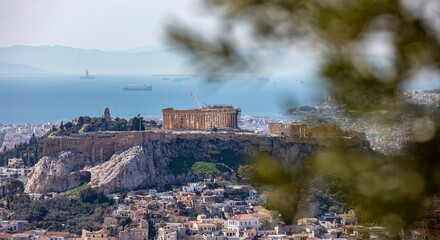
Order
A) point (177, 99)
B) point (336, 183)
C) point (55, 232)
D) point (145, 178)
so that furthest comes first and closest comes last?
point (177, 99) → point (145, 178) → point (55, 232) → point (336, 183)

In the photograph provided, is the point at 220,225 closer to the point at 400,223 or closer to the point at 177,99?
the point at 400,223

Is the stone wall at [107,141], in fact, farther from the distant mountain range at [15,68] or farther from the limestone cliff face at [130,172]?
the distant mountain range at [15,68]

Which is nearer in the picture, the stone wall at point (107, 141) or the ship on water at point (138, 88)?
the stone wall at point (107, 141)

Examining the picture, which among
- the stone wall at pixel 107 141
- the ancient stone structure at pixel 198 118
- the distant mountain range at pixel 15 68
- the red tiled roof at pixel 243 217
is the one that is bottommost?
the red tiled roof at pixel 243 217

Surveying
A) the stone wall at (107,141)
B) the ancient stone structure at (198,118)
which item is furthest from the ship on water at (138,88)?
the stone wall at (107,141)

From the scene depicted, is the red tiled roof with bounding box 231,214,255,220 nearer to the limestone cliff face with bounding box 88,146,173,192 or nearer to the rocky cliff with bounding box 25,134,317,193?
the rocky cliff with bounding box 25,134,317,193

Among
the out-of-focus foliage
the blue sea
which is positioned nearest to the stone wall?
the blue sea

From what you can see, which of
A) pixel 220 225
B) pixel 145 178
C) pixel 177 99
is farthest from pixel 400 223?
pixel 177 99

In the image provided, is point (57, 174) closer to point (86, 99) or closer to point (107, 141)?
point (107, 141)
